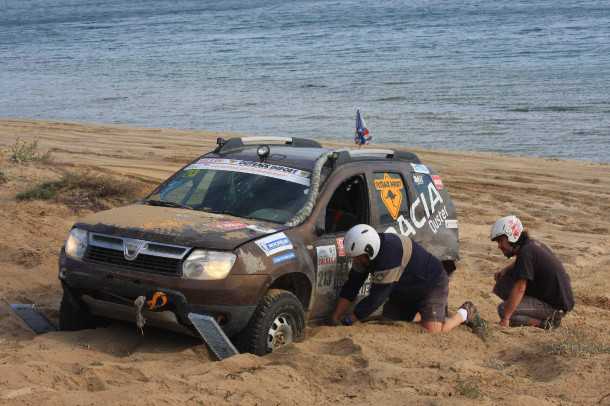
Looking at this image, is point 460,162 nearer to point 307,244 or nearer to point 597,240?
point 597,240

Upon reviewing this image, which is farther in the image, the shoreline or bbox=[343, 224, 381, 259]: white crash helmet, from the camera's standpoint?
the shoreline

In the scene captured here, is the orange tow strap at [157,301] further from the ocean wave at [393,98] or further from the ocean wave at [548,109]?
the ocean wave at [393,98]

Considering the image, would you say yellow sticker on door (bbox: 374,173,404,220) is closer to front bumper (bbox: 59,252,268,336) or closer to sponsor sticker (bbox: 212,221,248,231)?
sponsor sticker (bbox: 212,221,248,231)

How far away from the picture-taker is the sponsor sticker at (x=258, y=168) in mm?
7883

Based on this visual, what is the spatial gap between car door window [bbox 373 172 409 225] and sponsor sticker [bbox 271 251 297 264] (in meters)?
1.32

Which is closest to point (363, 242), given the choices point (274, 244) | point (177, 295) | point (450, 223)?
point (274, 244)

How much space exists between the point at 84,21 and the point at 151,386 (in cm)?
9146

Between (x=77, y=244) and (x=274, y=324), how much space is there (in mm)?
1652

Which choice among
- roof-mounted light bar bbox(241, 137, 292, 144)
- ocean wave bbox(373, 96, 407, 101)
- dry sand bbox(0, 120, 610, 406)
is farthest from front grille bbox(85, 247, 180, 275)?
ocean wave bbox(373, 96, 407, 101)

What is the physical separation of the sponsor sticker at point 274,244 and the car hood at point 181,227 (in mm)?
59

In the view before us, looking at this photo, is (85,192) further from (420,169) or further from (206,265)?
(206,265)

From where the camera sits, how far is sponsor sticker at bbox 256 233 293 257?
22.7 feet

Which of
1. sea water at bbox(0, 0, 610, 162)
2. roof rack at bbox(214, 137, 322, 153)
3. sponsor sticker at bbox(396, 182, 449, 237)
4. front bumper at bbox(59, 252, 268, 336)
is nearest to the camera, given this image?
front bumper at bbox(59, 252, 268, 336)

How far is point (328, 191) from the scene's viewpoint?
25.6 feet
